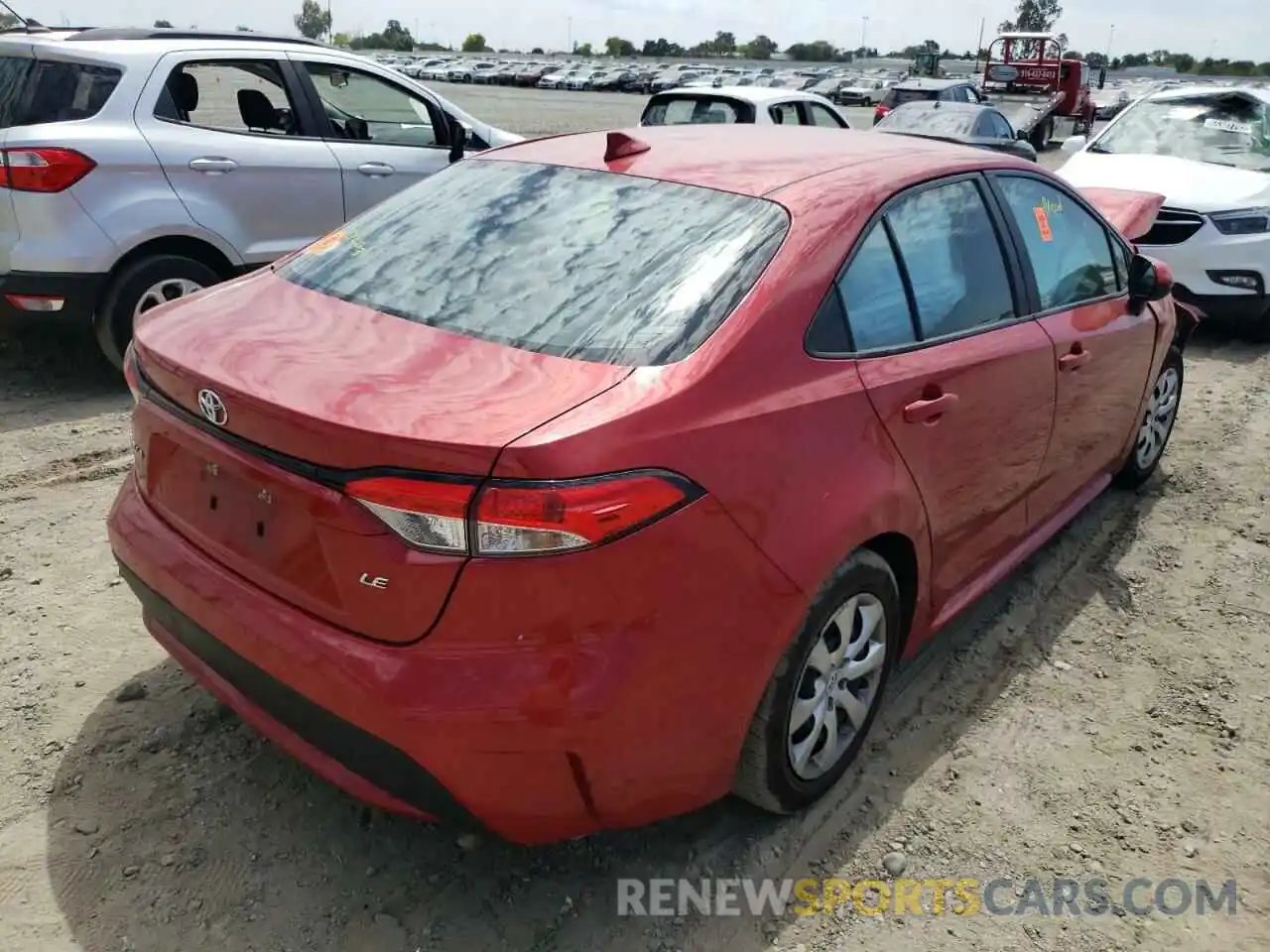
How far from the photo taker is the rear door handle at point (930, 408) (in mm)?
2607

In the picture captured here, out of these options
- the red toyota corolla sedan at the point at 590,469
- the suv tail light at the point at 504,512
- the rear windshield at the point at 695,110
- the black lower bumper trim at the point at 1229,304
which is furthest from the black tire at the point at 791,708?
the rear windshield at the point at 695,110

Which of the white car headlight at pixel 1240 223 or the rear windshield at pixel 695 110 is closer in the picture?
the white car headlight at pixel 1240 223

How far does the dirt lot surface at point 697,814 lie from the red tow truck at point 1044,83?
73.8ft

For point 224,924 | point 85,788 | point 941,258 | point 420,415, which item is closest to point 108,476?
point 85,788

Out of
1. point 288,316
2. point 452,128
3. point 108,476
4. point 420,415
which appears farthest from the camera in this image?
point 452,128

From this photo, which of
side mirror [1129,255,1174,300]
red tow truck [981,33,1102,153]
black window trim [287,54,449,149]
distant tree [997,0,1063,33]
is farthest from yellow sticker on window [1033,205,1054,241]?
distant tree [997,0,1063,33]

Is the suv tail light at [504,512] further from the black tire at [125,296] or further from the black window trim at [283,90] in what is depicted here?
the black window trim at [283,90]

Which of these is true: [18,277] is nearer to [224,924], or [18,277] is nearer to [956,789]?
[224,924]

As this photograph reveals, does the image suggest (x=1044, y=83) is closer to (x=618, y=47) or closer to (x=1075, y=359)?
(x=1075, y=359)

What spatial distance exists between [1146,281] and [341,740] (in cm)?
341

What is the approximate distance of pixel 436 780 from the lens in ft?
6.61

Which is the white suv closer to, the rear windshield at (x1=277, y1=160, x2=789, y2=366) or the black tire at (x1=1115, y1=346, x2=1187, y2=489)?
the rear windshield at (x1=277, y1=160, x2=789, y2=366)

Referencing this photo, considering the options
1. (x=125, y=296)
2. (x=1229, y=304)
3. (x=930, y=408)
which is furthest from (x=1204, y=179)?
(x=125, y=296)

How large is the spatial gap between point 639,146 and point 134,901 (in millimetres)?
2332
